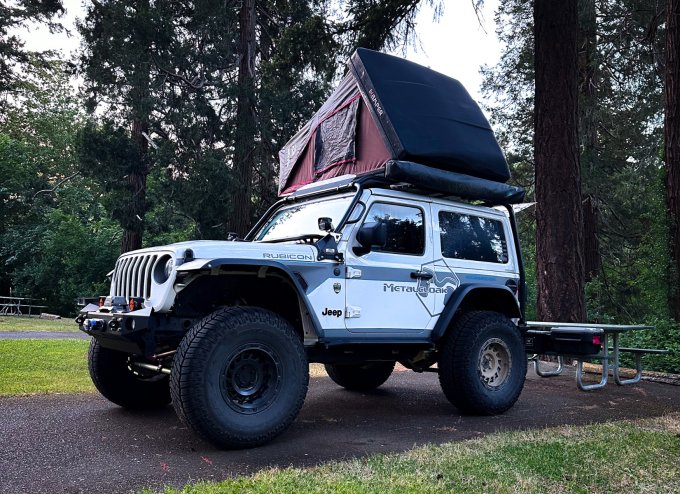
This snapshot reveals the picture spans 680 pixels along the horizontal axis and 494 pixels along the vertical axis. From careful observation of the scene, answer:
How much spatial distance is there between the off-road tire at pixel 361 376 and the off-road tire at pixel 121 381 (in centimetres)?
225

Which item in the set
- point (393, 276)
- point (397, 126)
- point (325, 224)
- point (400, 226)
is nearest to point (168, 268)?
point (325, 224)

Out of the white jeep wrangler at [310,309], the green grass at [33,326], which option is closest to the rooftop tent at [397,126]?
the white jeep wrangler at [310,309]

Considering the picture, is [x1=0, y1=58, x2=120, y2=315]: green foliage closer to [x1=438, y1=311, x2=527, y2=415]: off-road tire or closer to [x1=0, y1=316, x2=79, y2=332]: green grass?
[x1=0, y1=316, x2=79, y2=332]: green grass

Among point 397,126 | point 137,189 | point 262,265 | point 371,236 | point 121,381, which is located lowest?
point 121,381

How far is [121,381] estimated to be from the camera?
19.5ft

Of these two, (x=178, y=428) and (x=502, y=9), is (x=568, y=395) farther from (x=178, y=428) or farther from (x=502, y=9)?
(x=502, y=9)

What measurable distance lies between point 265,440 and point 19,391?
137 inches

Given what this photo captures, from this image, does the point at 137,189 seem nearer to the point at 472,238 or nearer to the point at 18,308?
the point at 18,308

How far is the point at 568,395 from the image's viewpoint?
291 inches

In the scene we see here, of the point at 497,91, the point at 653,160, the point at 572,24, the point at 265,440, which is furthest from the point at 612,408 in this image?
the point at 497,91

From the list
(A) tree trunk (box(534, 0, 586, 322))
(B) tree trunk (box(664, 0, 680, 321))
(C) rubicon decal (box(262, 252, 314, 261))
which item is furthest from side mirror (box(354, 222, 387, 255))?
(B) tree trunk (box(664, 0, 680, 321))

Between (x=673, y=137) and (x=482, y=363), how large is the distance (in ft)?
24.4

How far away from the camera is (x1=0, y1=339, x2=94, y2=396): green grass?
6.88 m

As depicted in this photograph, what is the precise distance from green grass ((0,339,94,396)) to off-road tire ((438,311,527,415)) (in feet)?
13.6
